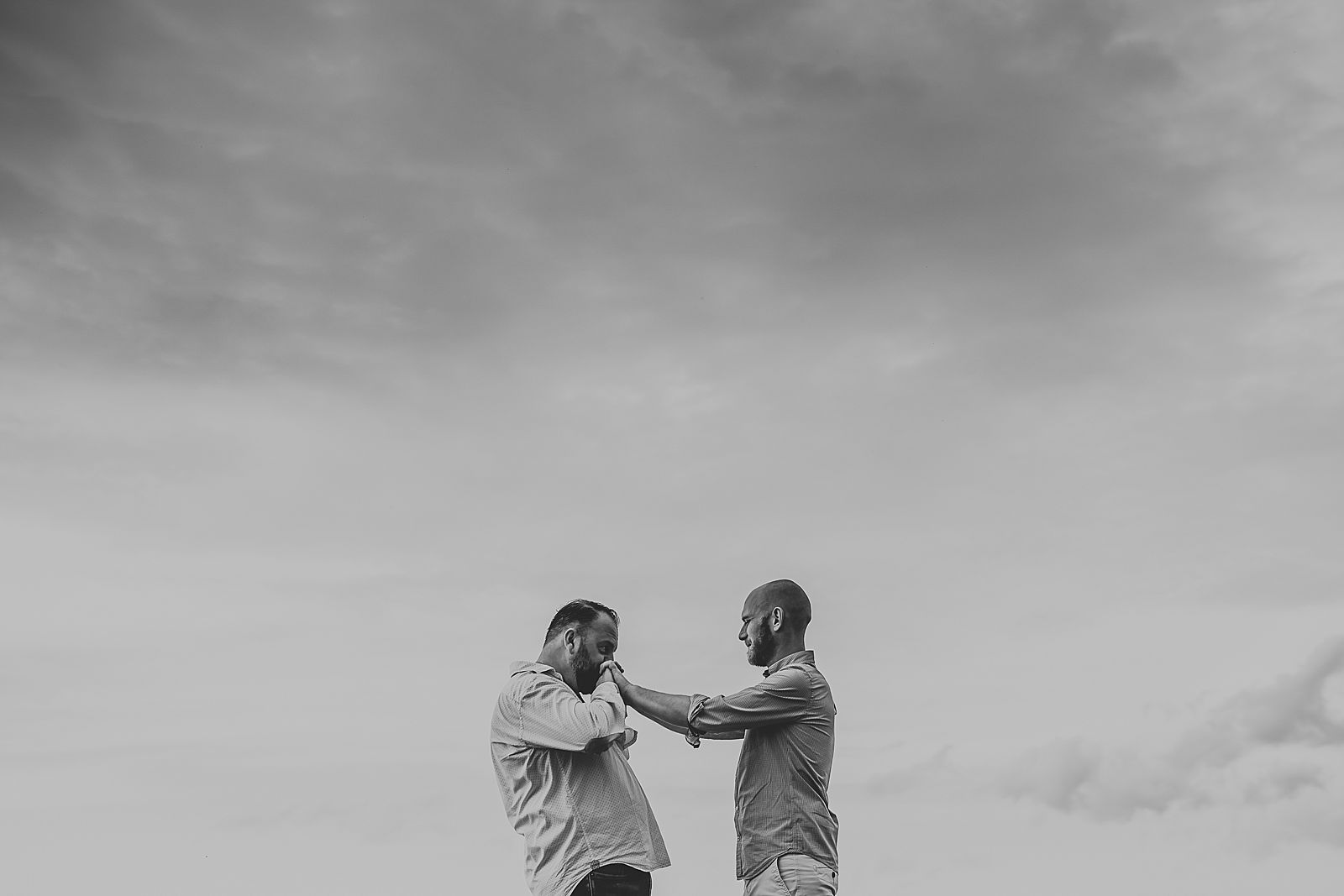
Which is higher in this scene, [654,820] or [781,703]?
[781,703]

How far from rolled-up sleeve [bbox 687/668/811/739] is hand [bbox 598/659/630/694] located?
51 centimetres

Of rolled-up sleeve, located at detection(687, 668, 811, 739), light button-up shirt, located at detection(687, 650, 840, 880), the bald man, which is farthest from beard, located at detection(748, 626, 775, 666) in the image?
rolled-up sleeve, located at detection(687, 668, 811, 739)

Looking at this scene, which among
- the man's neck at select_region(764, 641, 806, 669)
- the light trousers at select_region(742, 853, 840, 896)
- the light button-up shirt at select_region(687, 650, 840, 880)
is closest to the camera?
the light trousers at select_region(742, 853, 840, 896)

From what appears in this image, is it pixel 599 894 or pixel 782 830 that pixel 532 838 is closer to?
pixel 599 894

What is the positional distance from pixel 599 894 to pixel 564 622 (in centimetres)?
197

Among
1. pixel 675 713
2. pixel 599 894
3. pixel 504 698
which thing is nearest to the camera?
pixel 599 894

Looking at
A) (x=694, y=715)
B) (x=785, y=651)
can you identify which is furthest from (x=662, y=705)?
(x=785, y=651)

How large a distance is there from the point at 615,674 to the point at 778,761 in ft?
4.39

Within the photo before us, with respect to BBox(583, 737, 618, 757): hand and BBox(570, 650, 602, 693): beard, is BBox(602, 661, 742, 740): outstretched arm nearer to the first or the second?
BBox(570, 650, 602, 693): beard

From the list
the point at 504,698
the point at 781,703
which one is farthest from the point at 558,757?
the point at 781,703

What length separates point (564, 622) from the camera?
401 inches

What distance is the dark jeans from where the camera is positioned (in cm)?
909

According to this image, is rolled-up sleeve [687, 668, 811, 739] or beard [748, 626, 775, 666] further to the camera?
beard [748, 626, 775, 666]

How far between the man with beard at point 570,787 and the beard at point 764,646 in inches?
53.5
